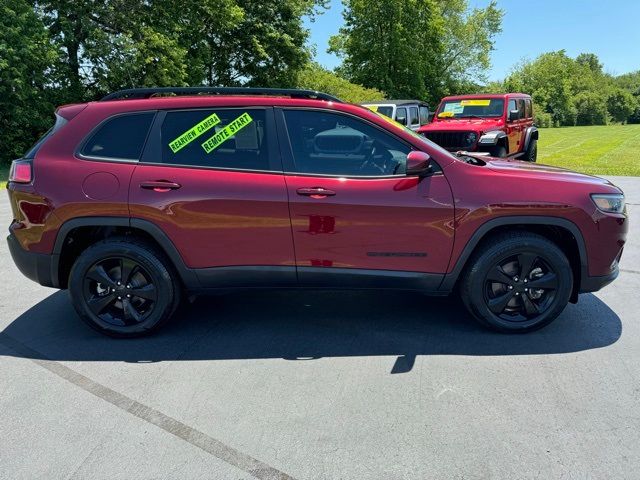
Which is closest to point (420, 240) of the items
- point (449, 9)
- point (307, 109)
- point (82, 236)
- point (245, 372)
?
point (307, 109)

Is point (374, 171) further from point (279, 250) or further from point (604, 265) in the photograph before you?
point (604, 265)

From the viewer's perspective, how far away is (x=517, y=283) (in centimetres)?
370

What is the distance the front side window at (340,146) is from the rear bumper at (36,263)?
196 centimetres

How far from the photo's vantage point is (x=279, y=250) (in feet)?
11.8

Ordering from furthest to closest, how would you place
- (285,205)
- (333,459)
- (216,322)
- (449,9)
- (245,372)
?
(449,9) < (216,322) < (285,205) < (245,372) < (333,459)

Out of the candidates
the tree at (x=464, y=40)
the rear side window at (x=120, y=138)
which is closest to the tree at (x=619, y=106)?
the tree at (x=464, y=40)

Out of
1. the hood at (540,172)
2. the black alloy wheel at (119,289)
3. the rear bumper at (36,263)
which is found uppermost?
the hood at (540,172)

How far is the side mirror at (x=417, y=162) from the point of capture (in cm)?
339

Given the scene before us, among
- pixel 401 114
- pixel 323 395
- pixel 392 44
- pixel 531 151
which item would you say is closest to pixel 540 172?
pixel 323 395

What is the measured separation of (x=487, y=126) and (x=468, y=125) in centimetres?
44

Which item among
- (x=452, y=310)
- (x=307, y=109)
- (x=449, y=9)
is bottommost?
(x=452, y=310)

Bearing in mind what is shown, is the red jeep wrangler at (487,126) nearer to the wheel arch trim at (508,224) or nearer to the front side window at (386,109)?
the front side window at (386,109)

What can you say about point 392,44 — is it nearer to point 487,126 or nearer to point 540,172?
point 487,126

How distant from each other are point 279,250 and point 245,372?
0.87m
